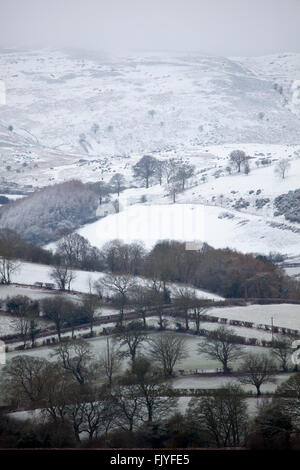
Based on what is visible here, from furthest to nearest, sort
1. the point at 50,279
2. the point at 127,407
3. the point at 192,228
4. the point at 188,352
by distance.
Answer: the point at 192,228 < the point at 50,279 < the point at 188,352 < the point at 127,407

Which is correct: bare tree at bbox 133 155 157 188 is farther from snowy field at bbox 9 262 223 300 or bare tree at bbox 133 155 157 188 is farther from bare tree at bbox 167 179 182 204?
snowy field at bbox 9 262 223 300

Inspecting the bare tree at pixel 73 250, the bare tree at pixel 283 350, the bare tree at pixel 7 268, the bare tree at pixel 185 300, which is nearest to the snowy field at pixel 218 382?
the bare tree at pixel 283 350

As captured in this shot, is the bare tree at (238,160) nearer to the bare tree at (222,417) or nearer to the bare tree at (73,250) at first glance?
the bare tree at (73,250)

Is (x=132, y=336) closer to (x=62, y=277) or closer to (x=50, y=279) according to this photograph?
(x=62, y=277)

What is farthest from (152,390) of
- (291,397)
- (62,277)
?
(62,277)

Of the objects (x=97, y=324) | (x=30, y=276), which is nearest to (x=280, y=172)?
(x=30, y=276)

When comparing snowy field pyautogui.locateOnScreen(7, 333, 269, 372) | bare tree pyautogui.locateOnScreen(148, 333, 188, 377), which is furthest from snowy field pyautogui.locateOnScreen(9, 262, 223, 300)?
bare tree pyautogui.locateOnScreen(148, 333, 188, 377)

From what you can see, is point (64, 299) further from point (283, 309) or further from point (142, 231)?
point (142, 231)
